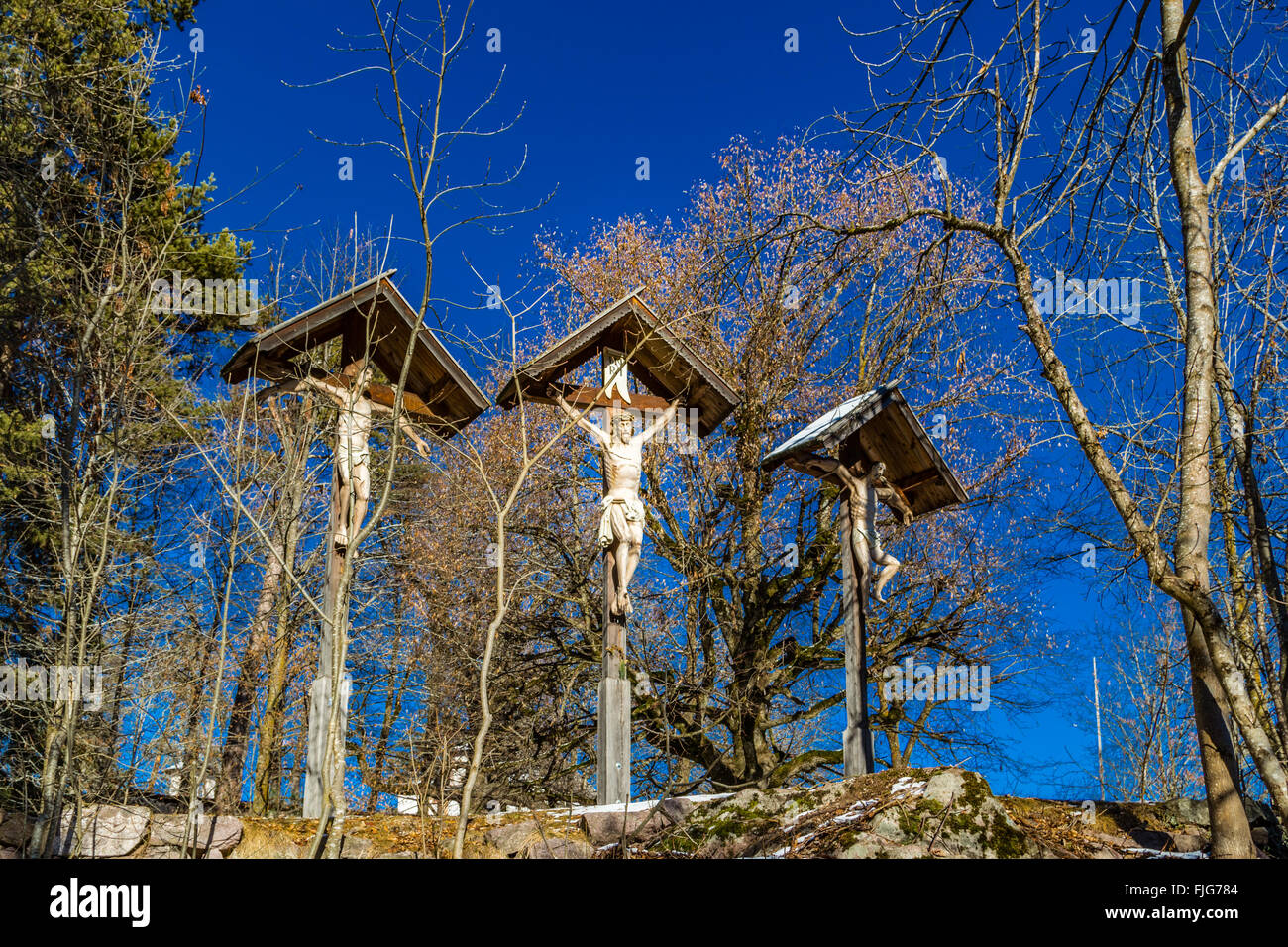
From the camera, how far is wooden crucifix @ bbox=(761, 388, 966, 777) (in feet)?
26.8

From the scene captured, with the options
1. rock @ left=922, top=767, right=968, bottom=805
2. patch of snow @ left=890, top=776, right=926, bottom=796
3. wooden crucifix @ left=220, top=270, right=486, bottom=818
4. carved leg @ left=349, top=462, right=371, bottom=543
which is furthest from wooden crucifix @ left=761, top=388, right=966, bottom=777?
carved leg @ left=349, top=462, right=371, bottom=543

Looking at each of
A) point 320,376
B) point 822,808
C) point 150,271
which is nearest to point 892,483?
point 822,808

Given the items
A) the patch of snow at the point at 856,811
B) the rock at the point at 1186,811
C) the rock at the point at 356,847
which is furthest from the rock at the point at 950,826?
the rock at the point at 356,847

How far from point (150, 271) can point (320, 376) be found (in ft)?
5.70

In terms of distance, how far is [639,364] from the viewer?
9398 millimetres

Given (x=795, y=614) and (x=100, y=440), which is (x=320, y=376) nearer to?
(x=100, y=440)

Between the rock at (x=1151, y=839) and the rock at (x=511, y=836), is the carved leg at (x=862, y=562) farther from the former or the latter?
the rock at (x=511, y=836)

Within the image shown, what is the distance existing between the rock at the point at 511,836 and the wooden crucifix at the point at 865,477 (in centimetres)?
246

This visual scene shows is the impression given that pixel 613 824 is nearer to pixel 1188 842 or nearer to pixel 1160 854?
pixel 1160 854

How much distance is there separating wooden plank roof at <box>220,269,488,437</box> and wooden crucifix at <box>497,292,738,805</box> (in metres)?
0.52

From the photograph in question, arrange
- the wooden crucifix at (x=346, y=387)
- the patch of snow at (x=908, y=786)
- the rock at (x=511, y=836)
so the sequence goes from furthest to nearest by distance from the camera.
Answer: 1. the wooden crucifix at (x=346, y=387)
2. the rock at (x=511, y=836)
3. the patch of snow at (x=908, y=786)

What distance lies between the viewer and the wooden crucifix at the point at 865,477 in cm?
818

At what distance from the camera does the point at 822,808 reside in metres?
6.15

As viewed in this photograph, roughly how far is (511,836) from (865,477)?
4.08 meters
